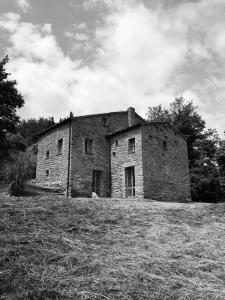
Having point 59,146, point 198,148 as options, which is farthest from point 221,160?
point 59,146

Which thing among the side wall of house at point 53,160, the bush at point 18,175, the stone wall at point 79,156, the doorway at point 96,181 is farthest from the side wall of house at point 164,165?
the bush at point 18,175

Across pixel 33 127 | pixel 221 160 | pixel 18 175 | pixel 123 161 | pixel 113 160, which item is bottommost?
pixel 18 175

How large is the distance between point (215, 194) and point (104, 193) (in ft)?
42.8

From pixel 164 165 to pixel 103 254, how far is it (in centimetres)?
1396

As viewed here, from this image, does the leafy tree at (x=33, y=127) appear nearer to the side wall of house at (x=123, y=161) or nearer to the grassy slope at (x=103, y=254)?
the side wall of house at (x=123, y=161)

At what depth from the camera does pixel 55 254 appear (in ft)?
13.2

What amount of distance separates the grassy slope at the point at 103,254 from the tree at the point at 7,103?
17958 mm

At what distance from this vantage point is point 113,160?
60.5 ft

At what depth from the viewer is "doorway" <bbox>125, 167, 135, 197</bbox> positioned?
16.9 metres

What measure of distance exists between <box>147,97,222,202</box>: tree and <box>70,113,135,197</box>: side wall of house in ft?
27.9

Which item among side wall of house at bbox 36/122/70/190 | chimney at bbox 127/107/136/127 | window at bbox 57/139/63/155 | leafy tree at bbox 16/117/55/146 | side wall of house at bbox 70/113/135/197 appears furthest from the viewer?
leafy tree at bbox 16/117/55/146

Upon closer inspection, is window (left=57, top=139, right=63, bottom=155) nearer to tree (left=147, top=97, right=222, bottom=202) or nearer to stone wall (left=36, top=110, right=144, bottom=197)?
stone wall (left=36, top=110, right=144, bottom=197)

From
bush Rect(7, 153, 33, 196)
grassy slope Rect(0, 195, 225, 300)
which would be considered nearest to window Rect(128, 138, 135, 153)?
bush Rect(7, 153, 33, 196)

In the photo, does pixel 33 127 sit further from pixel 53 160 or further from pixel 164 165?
pixel 164 165
